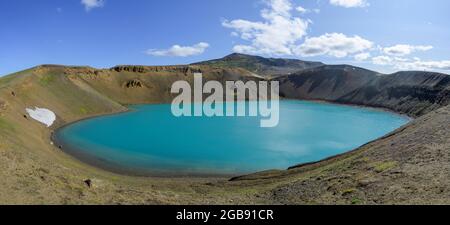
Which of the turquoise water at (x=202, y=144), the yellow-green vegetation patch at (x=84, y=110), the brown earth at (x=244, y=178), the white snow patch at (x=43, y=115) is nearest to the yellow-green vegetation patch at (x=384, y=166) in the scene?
the brown earth at (x=244, y=178)

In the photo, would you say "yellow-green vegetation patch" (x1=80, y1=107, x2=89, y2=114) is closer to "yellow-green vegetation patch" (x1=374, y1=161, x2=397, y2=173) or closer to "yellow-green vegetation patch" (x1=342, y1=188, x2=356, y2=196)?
"yellow-green vegetation patch" (x1=374, y1=161, x2=397, y2=173)

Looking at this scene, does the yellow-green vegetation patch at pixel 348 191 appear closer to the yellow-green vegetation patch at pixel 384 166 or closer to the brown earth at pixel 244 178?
the brown earth at pixel 244 178

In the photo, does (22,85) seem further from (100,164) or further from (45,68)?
(100,164)

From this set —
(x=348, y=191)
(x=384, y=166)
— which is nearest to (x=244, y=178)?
(x=384, y=166)

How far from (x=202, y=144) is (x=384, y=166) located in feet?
112

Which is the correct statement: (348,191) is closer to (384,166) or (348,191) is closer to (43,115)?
(384,166)

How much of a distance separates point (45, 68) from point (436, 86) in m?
115

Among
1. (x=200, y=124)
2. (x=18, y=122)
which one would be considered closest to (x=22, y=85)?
(x=18, y=122)

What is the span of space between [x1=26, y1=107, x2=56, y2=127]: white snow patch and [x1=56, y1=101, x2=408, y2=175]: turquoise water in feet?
13.2

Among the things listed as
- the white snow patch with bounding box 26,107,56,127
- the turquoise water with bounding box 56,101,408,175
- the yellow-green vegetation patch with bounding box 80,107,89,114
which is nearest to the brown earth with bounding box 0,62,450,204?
the white snow patch with bounding box 26,107,56,127

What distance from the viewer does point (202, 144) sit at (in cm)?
5381

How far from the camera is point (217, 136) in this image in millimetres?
61500

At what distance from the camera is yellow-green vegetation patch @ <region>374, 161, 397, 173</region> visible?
857 inches
